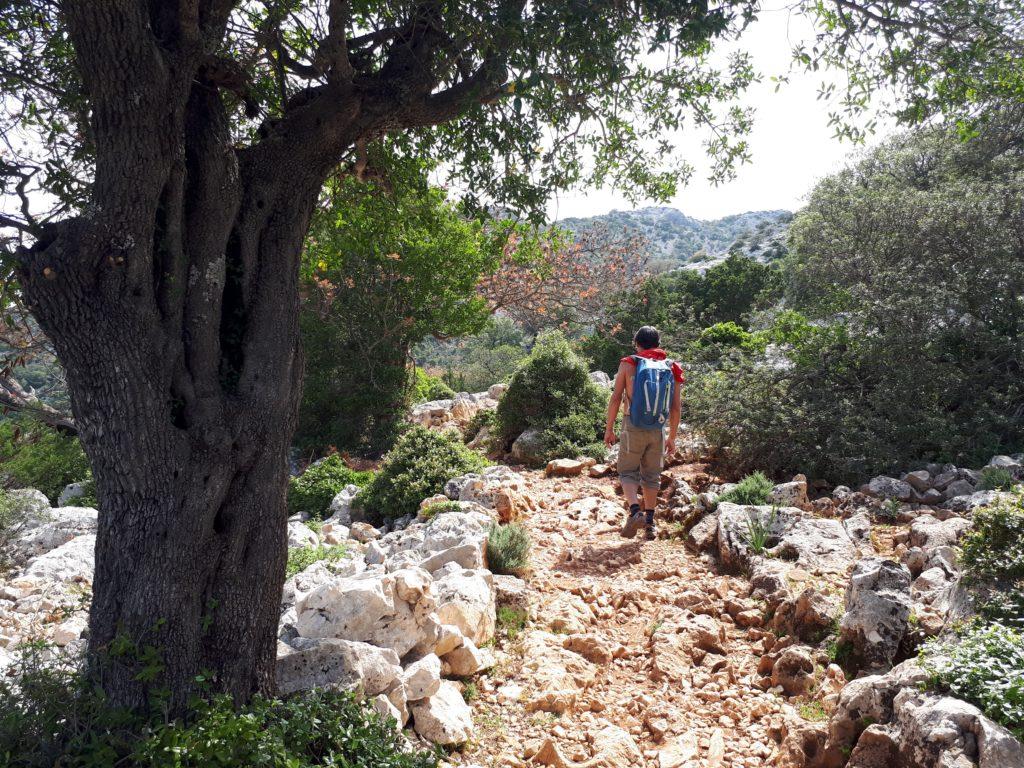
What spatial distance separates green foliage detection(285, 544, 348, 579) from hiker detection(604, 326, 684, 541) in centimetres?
272

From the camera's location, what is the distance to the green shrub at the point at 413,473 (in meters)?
8.00

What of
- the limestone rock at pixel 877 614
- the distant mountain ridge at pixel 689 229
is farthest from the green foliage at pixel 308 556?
the distant mountain ridge at pixel 689 229

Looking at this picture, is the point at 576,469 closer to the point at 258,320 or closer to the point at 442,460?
the point at 442,460

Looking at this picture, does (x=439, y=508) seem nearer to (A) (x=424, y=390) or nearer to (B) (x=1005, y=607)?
(B) (x=1005, y=607)

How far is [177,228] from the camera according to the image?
318 centimetres

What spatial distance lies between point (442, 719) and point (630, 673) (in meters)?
1.44

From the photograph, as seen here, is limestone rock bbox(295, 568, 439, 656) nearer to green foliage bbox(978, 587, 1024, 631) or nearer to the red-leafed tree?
green foliage bbox(978, 587, 1024, 631)

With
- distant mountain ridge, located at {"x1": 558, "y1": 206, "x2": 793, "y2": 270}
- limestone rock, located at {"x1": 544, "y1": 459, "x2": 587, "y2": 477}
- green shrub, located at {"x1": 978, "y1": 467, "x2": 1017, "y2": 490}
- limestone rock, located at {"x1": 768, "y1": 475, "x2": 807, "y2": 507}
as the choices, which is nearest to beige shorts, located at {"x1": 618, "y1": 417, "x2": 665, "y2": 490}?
limestone rock, located at {"x1": 768, "y1": 475, "x2": 807, "y2": 507}

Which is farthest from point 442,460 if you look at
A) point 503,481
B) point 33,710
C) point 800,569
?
point 33,710

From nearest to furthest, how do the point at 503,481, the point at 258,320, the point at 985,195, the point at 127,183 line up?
the point at 127,183, the point at 258,320, the point at 503,481, the point at 985,195

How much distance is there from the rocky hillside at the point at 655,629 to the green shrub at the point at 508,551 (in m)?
0.19

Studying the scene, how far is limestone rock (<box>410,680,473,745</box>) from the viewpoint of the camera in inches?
142

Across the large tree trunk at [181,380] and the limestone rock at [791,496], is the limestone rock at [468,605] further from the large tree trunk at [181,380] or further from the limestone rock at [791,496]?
the limestone rock at [791,496]

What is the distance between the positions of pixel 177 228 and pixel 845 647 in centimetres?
440
